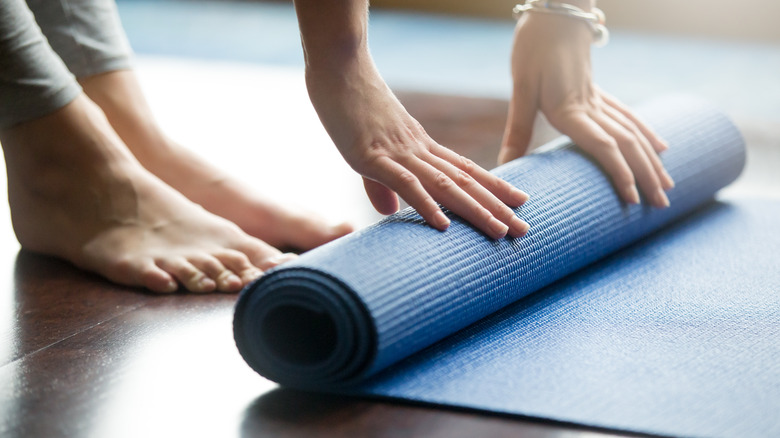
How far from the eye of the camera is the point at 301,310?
1.14m

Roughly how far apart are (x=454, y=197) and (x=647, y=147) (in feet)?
1.63

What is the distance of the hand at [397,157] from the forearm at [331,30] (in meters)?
0.01

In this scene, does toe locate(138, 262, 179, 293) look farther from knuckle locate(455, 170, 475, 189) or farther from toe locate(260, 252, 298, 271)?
knuckle locate(455, 170, 475, 189)

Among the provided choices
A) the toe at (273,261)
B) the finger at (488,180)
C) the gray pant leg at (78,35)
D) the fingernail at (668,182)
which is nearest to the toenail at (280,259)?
the toe at (273,261)

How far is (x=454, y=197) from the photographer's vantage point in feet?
4.06

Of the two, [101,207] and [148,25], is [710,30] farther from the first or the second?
[101,207]

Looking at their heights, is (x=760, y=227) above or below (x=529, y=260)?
below

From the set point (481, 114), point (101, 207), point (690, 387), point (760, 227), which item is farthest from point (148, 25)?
point (690, 387)

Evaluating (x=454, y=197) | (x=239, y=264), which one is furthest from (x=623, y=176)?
(x=239, y=264)

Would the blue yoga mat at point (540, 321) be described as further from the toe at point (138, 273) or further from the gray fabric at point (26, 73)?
the gray fabric at point (26, 73)

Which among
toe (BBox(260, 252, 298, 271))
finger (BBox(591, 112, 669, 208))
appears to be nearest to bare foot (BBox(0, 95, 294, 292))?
toe (BBox(260, 252, 298, 271))

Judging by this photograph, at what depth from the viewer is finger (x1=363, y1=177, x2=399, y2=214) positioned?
130cm

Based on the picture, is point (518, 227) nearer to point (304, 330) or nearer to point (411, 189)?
point (411, 189)

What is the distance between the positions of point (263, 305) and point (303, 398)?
114mm
